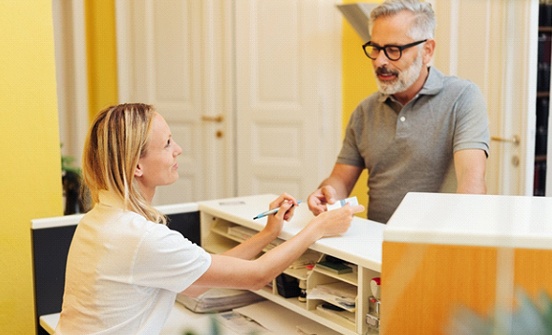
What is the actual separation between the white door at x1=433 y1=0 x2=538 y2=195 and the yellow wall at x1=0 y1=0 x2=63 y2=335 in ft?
6.26

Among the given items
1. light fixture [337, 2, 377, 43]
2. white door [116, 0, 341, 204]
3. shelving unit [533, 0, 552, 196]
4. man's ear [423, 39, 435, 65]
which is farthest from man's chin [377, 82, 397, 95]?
white door [116, 0, 341, 204]

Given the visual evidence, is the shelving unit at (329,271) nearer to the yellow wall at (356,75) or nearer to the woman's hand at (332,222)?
the woman's hand at (332,222)

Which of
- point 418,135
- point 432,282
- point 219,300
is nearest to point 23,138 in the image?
point 219,300

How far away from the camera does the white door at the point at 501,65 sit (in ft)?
10.5

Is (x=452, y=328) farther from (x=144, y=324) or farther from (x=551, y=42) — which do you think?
(x=551, y=42)

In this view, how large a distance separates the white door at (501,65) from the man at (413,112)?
3.27ft

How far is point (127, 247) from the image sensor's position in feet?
5.10

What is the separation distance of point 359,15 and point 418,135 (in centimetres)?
169

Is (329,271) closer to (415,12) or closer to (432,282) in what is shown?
(432,282)

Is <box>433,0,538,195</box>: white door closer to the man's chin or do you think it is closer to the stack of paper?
the man's chin

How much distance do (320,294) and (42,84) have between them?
1.28m

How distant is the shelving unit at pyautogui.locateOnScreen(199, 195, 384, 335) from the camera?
1.64m

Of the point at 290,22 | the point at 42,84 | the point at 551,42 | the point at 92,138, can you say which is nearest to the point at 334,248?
the point at 92,138

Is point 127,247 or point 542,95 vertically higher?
point 542,95
